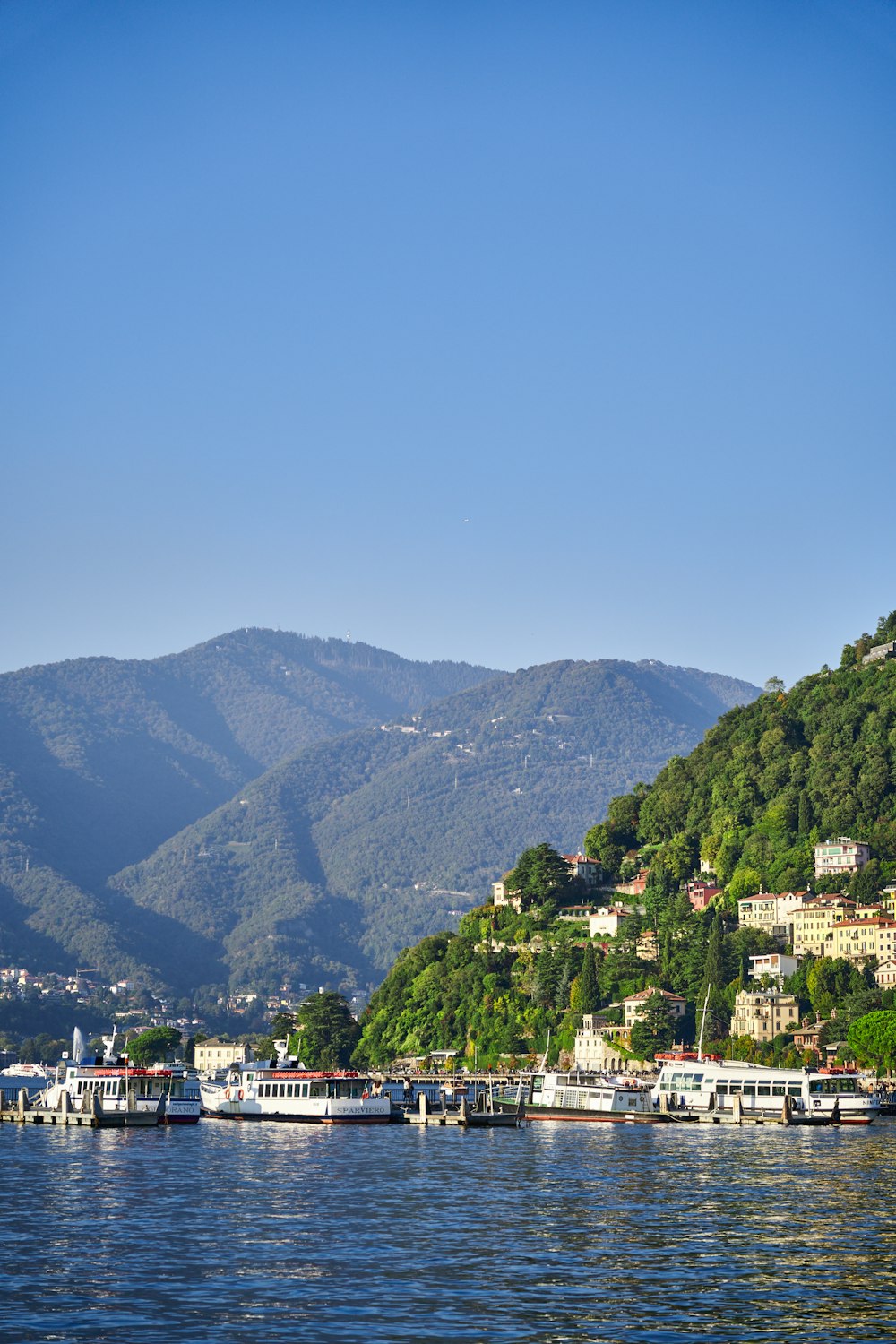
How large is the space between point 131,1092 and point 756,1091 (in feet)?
160

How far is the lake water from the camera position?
48.1m

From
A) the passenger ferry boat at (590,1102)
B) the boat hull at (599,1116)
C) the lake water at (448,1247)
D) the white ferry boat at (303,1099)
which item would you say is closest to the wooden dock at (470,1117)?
the white ferry boat at (303,1099)

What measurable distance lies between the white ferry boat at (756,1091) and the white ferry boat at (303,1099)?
2325 cm

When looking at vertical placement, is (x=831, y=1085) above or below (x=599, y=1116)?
above

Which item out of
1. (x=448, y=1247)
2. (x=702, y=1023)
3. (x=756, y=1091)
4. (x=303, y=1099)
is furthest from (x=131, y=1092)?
(x=448, y=1247)

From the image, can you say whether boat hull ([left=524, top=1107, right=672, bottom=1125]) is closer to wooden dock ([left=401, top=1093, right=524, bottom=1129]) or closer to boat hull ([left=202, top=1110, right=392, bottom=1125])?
wooden dock ([left=401, top=1093, right=524, bottom=1129])

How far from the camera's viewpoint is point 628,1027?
19075 centimetres

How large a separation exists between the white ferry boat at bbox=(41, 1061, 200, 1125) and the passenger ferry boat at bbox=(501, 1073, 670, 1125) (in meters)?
25.0

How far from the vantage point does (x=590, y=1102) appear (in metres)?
147

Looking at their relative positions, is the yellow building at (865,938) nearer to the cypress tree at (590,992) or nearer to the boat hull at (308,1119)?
the cypress tree at (590,992)

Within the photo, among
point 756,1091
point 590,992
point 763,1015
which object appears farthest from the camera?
point 590,992

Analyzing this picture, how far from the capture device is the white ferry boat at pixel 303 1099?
138625 mm

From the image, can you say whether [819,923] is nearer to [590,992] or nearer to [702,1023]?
[590,992]

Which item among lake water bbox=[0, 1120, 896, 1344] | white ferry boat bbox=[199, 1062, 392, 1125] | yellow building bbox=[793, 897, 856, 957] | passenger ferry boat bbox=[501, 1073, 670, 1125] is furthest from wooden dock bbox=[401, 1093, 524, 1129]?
yellow building bbox=[793, 897, 856, 957]
